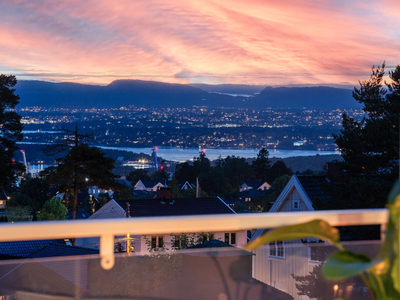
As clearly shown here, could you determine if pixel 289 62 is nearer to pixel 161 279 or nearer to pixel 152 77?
pixel 152 77

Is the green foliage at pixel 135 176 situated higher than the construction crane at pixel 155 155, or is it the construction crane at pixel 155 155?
the construction crane at pixel 155 155

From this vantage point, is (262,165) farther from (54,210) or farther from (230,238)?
(230,238)

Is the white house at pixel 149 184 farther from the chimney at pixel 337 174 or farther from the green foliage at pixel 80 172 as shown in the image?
the chimney at pixel 337 174

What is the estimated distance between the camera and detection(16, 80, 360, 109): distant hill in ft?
127

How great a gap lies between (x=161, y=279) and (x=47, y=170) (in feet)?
68.2

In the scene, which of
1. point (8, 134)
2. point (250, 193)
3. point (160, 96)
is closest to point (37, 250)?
point (8, 134)

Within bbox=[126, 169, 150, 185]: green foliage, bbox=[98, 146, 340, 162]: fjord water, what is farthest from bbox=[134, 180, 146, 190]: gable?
bbox=[98, 146, 340, 162]: fjord water

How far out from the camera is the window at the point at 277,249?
1.46m

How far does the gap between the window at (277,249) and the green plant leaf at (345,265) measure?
2.35 feet

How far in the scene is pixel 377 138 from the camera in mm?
11961

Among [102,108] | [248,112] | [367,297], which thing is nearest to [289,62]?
[248,112]

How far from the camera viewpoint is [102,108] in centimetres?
4309

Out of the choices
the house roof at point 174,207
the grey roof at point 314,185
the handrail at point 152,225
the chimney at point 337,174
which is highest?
the handrail at point 152,225

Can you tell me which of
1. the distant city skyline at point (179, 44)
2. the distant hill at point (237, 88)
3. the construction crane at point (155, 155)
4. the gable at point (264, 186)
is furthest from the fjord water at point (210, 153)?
the distant city skyline at point (179, 44)
